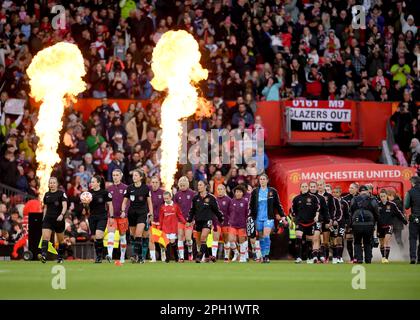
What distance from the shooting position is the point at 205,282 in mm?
19500

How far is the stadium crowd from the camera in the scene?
3319 cm

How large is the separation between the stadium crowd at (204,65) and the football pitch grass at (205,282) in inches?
300

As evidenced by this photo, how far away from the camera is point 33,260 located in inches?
1117

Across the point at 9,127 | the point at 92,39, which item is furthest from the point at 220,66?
the point at 9,127

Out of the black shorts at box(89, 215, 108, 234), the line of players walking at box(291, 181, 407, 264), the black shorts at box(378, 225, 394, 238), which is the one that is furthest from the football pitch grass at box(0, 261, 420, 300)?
the black shorts at box(378, 225, 394, 238)

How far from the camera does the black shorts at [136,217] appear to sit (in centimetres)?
2716

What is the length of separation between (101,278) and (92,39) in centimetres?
1667

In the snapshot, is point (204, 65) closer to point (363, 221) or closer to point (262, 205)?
point (262, 205)

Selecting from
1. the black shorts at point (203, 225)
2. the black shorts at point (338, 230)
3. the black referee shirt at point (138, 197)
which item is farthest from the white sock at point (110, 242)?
the black shorts at point (338, 230)

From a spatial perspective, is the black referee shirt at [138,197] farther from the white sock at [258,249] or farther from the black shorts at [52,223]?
the white sock at [258,249]

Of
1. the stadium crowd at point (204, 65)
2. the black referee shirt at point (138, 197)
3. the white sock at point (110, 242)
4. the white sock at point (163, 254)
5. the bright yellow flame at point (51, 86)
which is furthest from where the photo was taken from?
the stadium crowd at point (204, 65)

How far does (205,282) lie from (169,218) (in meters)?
9.07

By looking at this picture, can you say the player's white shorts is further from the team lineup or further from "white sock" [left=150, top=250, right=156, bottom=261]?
"white sock" [left=150, top=250, right=156, bottom=261]

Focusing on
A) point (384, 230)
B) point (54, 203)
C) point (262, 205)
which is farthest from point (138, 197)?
point (384, 230)
